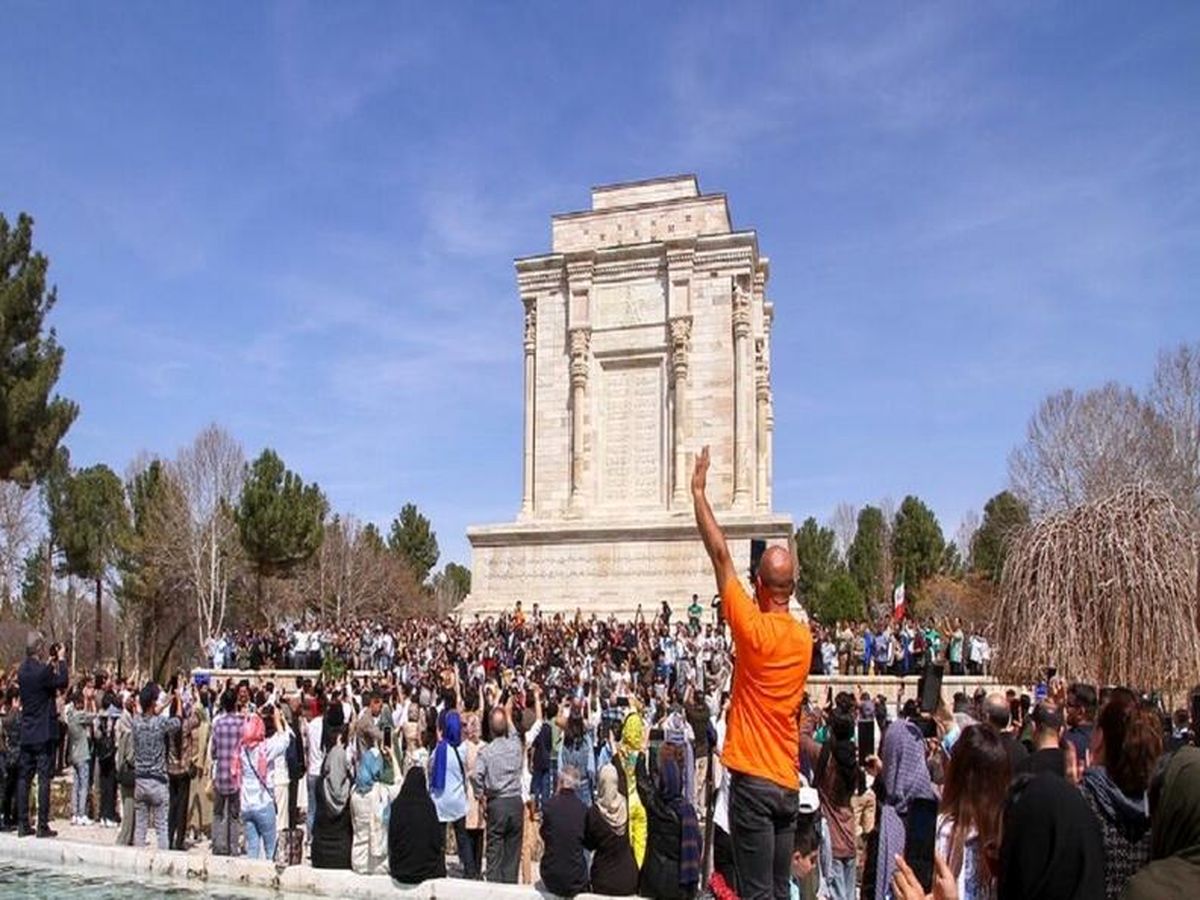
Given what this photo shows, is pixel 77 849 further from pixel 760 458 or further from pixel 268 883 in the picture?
pixel 760 458

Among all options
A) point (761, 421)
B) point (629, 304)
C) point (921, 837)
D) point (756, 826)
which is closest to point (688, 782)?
point (921, 837)

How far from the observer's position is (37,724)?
11.6 m

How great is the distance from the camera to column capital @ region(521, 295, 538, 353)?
135ft

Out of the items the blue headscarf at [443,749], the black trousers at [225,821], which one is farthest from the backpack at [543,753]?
the black trousers at [225,821]

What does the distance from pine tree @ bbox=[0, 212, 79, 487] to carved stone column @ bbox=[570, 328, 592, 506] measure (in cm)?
1681

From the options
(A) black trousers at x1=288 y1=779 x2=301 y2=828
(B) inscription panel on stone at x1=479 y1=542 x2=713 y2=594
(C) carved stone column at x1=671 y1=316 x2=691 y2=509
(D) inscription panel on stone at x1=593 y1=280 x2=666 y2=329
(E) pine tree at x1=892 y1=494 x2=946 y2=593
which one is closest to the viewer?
(A) black trousers at x1=288 y1=779 x2=301 y2=828

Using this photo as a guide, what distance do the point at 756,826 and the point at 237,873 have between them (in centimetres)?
706

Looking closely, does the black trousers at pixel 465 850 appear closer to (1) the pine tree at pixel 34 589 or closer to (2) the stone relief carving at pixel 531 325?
(2) the stone relief carving at pixel 531 325

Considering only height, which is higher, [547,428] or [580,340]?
[580,340]

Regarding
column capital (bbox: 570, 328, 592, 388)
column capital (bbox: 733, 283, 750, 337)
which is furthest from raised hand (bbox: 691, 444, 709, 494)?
column capital (bbox: 570, 328, 592, 388)

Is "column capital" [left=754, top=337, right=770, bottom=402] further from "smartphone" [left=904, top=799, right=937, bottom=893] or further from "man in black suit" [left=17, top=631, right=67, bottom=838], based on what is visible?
"smartphone" [left=904, top=799, right=937, bottom=893]

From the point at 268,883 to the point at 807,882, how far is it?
15.9ft

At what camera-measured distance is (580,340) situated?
3975 centimetres

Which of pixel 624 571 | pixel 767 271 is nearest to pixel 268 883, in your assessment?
pixel 624 571
